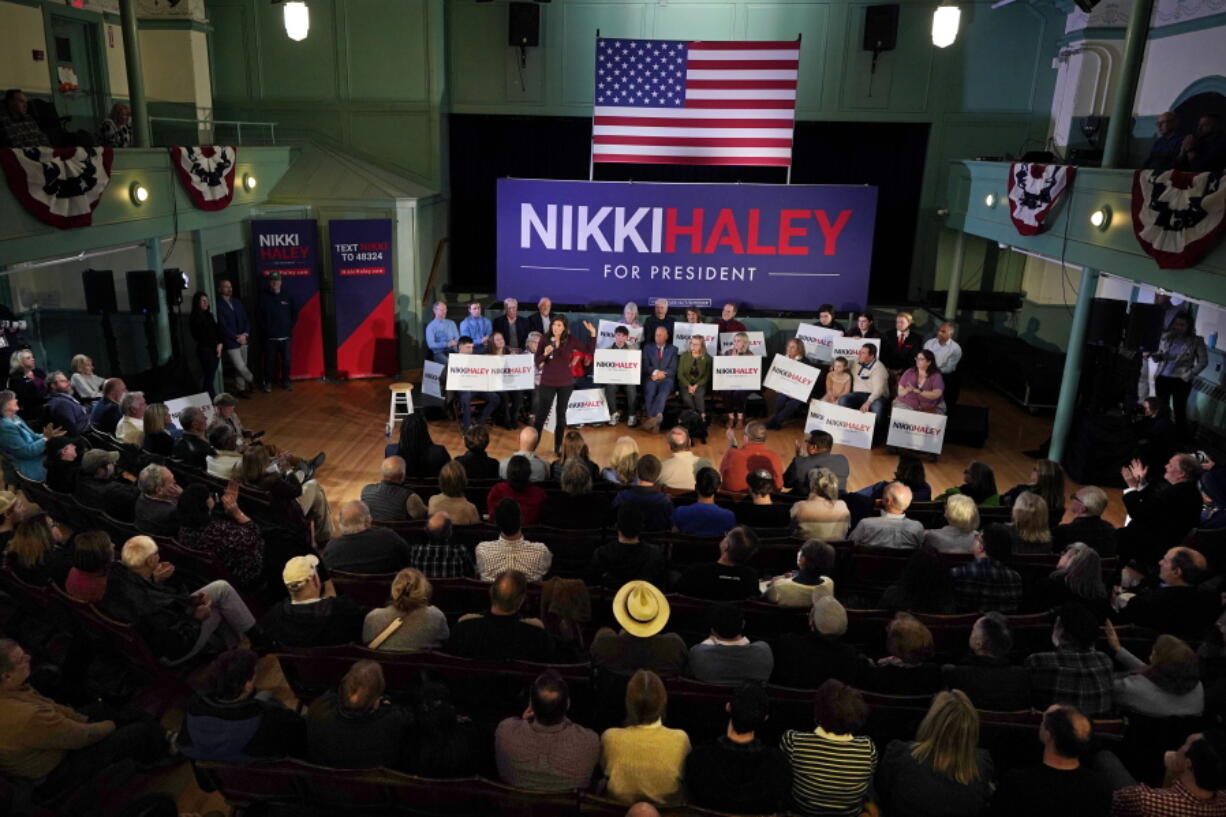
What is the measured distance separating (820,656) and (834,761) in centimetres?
72

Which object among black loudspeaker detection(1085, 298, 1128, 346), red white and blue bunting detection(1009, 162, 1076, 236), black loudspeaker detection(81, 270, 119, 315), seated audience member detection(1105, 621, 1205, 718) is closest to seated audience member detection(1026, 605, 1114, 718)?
seated audience member detection(1105, 621, 1205, 718)

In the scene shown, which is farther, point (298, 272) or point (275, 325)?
point (298, 272)

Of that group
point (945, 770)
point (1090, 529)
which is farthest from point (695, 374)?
point (945, 770)

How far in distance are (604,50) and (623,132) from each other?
0.99 m

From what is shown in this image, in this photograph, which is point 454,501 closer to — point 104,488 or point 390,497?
point 390,497

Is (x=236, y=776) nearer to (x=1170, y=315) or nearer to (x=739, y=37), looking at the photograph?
(x=1170, y=315)

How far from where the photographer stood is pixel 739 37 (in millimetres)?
13227

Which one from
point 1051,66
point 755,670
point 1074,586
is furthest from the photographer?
point 1051,66

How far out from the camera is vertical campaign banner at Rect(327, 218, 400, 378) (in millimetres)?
11820

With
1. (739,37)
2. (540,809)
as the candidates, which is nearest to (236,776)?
(540,809)

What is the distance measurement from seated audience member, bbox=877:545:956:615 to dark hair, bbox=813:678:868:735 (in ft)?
4.41

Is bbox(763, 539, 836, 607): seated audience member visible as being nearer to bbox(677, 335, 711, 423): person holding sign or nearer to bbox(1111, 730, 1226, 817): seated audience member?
bbox(1111, 730, 1226, 817): seated audience member

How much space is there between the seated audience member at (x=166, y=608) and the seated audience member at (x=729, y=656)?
8.36 ft

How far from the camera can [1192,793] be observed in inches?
130
